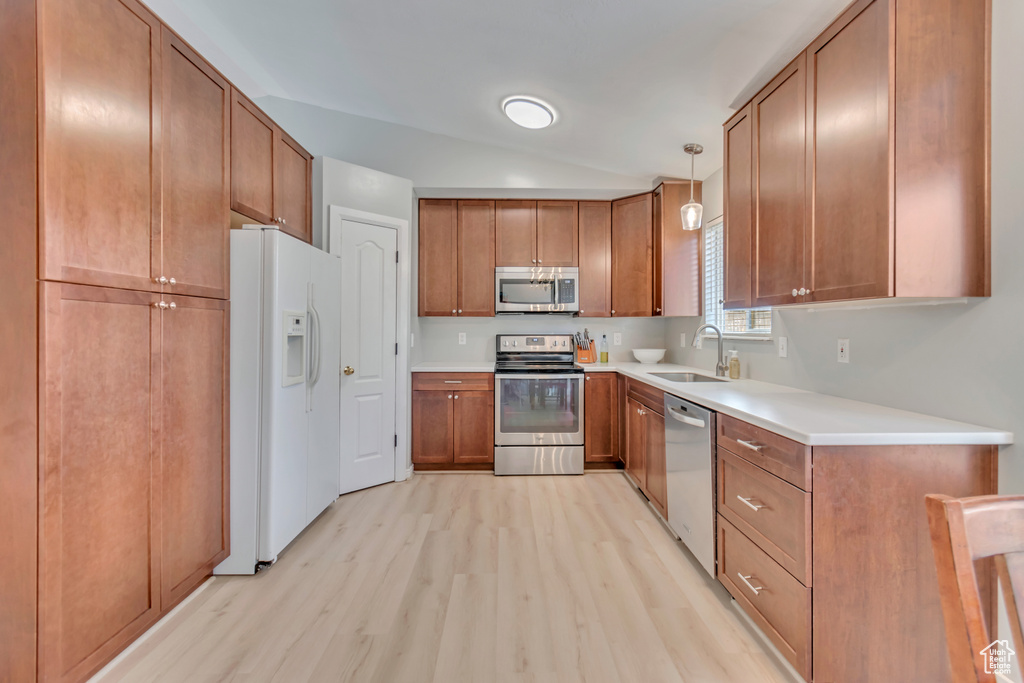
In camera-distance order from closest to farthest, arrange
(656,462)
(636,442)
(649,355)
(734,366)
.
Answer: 1. (656,462)
2. (734,366)
3. (636,442)
4. (649,355)

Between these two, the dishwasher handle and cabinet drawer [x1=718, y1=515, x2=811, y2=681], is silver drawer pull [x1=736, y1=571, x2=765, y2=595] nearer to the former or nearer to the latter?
cabinet drawer [x1=718, y1=515, x2=811, y2=681]

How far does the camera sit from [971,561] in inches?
24.3

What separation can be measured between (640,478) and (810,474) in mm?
1790

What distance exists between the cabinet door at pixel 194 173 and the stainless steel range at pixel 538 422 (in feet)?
6.98

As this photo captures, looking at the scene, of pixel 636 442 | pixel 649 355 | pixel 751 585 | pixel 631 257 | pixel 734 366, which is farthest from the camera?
pixel 649 355

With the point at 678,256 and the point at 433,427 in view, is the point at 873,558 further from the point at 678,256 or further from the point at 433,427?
the point at 433,427

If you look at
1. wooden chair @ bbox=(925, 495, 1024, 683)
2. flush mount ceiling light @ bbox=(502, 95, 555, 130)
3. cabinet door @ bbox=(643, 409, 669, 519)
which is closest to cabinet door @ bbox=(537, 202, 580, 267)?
flush mount ceiling light @ bbox=(502, 95, 555, 130)

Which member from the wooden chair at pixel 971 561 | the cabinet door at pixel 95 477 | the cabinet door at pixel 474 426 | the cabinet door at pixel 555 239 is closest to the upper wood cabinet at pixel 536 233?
the cabinet door at pixel 555 239

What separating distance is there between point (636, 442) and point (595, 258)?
165cm

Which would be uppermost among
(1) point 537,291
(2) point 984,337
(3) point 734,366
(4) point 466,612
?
(1) point 537,291

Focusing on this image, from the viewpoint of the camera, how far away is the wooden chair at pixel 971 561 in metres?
0.59

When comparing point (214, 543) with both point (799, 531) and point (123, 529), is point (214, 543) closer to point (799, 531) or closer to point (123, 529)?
point (123, 529)

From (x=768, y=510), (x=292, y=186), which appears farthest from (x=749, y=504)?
(x=292, y=186)

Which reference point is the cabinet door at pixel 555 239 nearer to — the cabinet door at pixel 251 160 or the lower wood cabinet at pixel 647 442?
the lower wood cabinet at pixel 647 442
